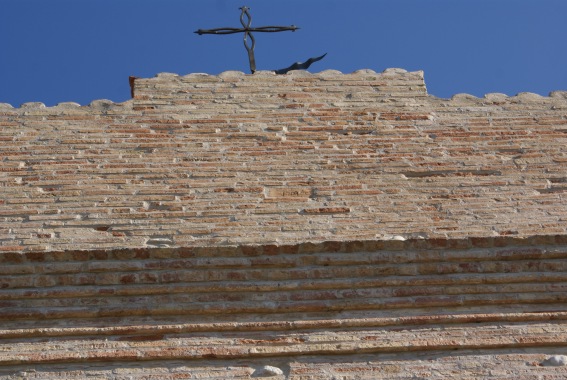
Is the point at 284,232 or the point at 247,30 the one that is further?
the point at 247,30

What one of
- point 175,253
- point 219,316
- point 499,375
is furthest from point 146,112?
point 499,375

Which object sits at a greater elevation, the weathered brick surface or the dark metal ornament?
the dark metal ornament

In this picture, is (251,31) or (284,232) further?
(251,31)

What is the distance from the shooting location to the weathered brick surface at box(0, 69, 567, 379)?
4480 mm

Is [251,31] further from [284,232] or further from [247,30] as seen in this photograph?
[284,232]

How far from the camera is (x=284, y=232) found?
5133 mm

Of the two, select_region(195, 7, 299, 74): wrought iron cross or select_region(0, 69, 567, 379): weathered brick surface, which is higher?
select_region(195, 7, 299, 74): wrought iron cross

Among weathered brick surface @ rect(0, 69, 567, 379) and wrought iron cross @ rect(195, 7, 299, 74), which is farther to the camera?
wrought iron cross @ rect(195, 7, 299, 74)

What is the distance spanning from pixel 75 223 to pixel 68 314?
691 millimetres

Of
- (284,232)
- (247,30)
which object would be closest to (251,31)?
(247,30)

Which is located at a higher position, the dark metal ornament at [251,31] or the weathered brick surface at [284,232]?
the dark metal ornament at [251,31]

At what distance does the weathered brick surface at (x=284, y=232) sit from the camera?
4.48m

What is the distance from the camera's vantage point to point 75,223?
5215 millimetres

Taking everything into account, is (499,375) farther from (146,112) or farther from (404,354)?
(146,112)
